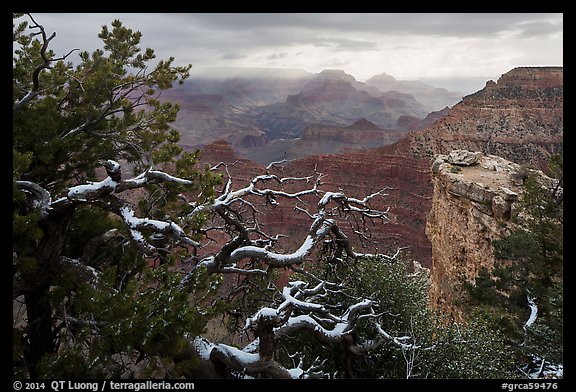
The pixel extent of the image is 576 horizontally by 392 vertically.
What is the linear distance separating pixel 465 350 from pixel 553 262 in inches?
245

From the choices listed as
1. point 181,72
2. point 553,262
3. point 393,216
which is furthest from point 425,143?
point 181,72

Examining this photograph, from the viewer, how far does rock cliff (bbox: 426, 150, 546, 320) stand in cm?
1516

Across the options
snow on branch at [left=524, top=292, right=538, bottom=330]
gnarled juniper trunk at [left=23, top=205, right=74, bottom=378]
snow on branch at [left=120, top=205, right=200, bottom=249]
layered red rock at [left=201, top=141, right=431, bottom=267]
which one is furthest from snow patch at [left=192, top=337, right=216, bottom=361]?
layered red rock at [left=201, top=141, right=431, bottom=267]

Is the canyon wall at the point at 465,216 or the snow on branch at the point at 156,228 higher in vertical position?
the snow on branch at the point at 156,228

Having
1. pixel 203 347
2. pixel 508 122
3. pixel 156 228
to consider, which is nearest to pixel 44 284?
pixel 156 228

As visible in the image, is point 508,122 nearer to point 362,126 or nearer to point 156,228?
point 362,126

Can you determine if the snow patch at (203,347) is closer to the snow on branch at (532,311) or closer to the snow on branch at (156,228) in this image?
the snow on branch at (156,228)

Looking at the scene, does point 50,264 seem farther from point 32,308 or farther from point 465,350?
point 465,350

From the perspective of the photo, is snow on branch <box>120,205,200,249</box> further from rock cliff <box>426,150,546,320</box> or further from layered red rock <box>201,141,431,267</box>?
layered red rock <box>201,141,431,267</box>

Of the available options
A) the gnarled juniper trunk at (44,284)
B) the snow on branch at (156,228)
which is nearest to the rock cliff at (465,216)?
the snow on branch at (156,228)

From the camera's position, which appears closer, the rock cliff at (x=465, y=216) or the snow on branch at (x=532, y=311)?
the snow on branch at (x=532, y=311)

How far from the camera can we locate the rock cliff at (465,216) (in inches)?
597

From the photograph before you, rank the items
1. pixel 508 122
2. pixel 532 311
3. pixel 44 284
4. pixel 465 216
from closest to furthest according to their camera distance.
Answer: pixel 44 284, pixel 532 311, pixel 465 216, pixel 508 122

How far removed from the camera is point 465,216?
56.2ft
